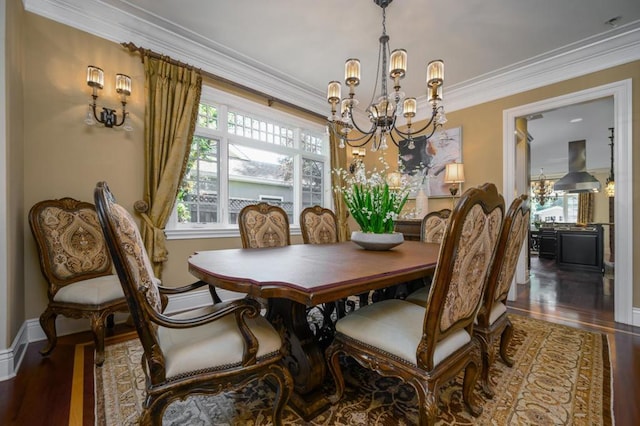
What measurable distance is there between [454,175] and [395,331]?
3.06 m

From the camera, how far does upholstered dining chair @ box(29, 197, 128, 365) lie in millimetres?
1850

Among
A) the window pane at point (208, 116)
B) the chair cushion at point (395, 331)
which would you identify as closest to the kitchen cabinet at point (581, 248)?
the chair cushion at point (395, 331)

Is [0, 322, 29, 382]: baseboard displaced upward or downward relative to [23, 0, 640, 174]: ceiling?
downward

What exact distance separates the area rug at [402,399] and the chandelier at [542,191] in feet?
31.7

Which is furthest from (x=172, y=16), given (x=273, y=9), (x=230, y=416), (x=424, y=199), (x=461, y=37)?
(x=424, y=199)

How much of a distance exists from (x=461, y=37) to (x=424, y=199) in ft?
6.88

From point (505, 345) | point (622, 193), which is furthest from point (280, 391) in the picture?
point (622, 193)

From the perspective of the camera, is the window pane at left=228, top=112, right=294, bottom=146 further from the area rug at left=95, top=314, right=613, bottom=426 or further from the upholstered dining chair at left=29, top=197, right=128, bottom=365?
the area rug at left=95, top=314, right=613, bottom=426

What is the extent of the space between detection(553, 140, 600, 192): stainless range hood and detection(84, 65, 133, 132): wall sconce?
8849 millimetres

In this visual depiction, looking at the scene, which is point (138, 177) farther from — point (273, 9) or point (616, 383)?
point (616, 383)

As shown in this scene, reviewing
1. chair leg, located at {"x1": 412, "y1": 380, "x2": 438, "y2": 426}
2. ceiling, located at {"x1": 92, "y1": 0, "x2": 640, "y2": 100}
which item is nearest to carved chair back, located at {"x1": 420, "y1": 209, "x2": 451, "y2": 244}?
ceiling, located at {"x1": 92, "y1": 0, "x2": 640, "y2": 100}

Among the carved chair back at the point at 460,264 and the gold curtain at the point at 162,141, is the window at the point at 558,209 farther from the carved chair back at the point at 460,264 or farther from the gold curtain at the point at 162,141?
the gold curtain at the point at 162,141

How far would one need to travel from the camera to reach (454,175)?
3.65 m

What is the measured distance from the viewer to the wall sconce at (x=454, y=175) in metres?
3.65
